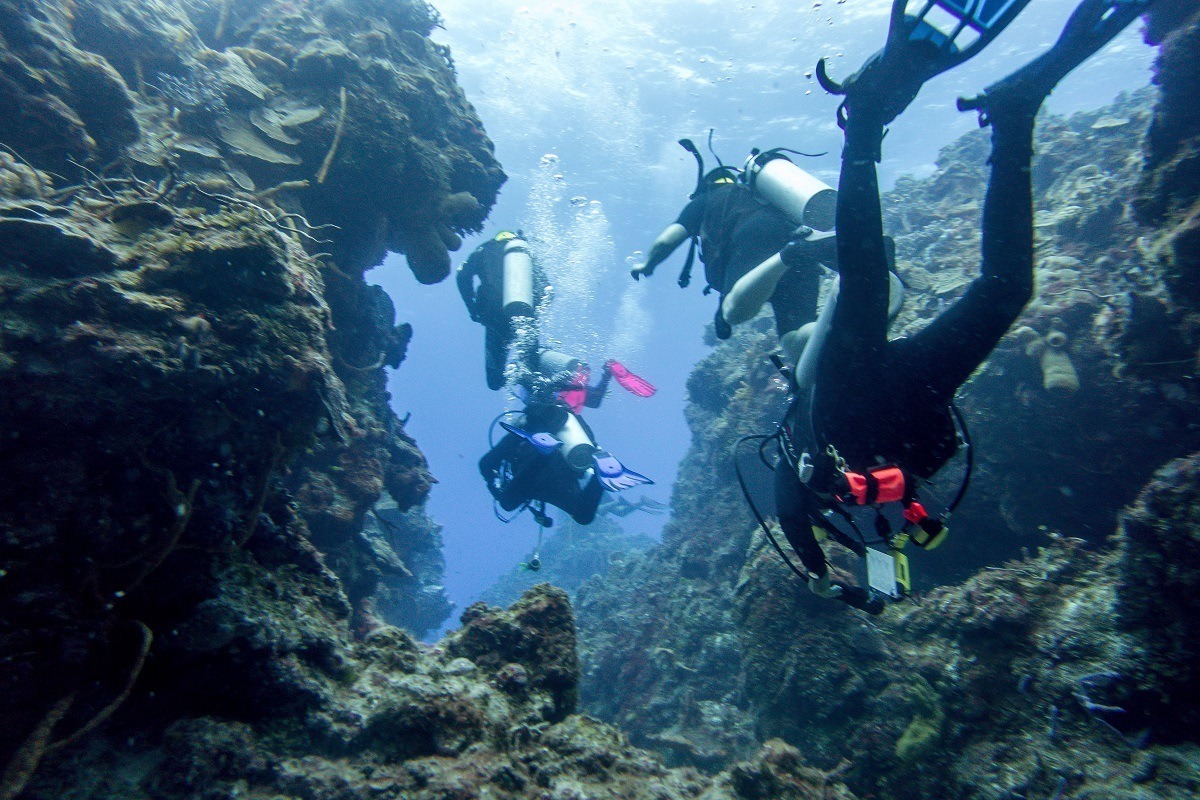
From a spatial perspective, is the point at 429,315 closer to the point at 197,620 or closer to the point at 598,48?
the point at 598,48

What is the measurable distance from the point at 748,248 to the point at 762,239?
139 millimetres

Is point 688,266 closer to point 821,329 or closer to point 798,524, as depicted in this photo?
point 821,329

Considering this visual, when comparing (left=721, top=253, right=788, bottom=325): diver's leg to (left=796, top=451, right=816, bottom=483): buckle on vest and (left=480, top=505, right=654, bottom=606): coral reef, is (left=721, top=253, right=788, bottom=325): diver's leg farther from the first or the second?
(left=480, top=505, right=654, bottom=606): coral reef

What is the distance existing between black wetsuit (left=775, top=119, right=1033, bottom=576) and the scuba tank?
3.77 meters

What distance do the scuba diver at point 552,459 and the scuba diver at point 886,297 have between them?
11.7 feet

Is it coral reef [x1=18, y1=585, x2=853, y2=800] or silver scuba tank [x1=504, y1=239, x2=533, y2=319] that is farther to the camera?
silver scuba tank [x1=504, y1=239, x2=533, y2=319]

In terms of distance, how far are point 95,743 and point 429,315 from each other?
7011 cm

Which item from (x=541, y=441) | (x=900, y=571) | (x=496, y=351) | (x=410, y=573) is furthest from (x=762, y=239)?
(x=410, y=573)

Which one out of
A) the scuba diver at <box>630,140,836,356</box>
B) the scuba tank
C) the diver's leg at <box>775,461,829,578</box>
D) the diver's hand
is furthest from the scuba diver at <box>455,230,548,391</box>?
the diver's hand

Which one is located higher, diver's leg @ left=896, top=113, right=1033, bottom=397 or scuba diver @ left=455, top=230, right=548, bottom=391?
scuba diver @ left=455, top=230, right=548, bottom=391

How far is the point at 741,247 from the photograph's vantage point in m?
4.54

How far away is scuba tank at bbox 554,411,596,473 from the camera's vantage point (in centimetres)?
644

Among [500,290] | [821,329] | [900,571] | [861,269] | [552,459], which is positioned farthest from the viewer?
[500,290]

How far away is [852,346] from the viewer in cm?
286
